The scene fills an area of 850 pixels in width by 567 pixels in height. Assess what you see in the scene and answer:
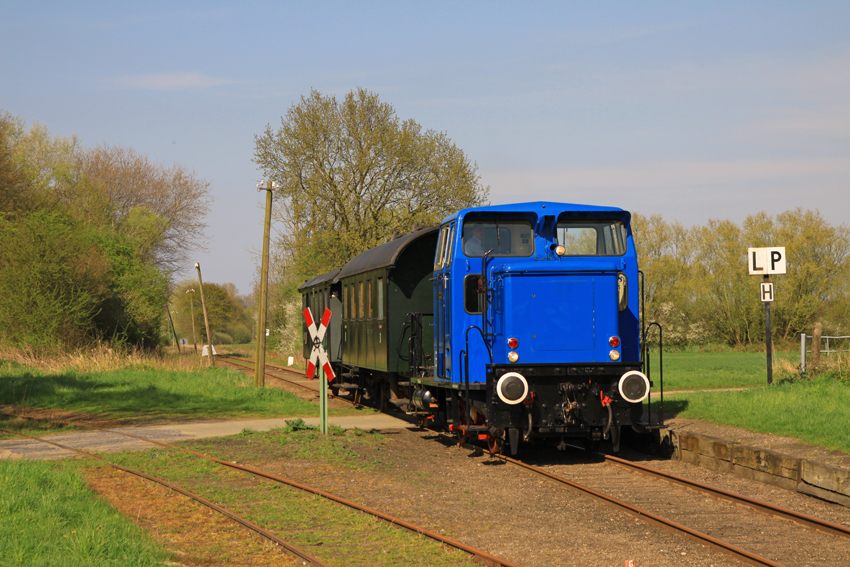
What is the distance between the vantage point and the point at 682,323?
5703 cm

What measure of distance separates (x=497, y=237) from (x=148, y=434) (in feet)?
27.6

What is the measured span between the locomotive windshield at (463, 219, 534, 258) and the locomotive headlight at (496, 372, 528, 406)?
1979 millimetres

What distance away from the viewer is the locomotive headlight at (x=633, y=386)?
402 inches

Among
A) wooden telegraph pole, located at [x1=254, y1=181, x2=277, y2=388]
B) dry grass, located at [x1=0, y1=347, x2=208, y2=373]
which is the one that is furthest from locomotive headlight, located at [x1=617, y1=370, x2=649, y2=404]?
dry grass, located at [x1=0, y1=347, x2=208, y2=373]

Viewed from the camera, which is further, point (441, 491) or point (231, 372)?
point (231, 372)

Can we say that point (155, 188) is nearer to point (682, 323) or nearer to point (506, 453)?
point (682, 323)

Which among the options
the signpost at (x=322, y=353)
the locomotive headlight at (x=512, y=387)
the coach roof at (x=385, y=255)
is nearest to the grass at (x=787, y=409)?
the locomotive headlight at (x=512, y=387)

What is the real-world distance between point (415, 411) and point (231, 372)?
630 inches

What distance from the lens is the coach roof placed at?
563 inches

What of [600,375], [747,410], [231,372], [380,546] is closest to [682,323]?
[231,372]

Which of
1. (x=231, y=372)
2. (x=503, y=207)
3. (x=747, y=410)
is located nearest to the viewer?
(x=503, y=207)

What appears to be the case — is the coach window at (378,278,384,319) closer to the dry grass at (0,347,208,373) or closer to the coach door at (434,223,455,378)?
the coach door at (434,223,455,378)

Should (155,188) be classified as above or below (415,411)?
above

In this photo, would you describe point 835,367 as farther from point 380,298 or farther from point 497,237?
point 380,298
